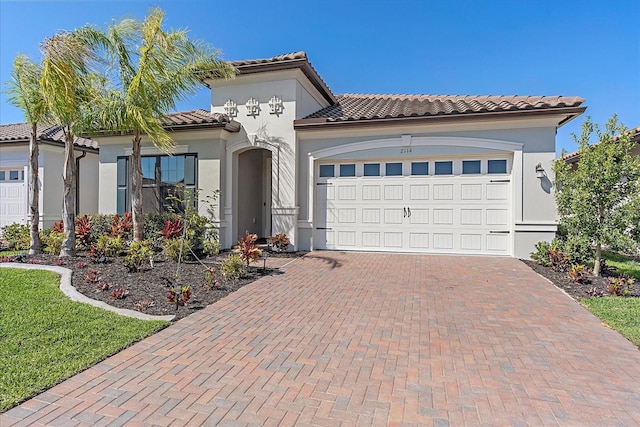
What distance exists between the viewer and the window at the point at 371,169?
10578mm

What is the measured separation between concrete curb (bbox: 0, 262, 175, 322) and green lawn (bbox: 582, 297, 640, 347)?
6.24 metres

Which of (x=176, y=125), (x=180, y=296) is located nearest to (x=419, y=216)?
(x=180, y=296)

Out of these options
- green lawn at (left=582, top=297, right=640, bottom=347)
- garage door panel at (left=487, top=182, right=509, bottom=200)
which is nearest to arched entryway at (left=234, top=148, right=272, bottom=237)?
garage door panel at (left=487, top=182, right=509, bottom=200)

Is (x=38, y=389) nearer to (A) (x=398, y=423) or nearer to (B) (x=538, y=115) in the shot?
(A) (x=398, y=423)

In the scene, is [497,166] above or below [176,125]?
below

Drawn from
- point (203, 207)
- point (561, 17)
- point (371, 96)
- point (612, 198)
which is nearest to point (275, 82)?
point (203, 207)

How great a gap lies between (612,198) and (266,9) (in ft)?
34.8

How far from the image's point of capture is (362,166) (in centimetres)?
1069

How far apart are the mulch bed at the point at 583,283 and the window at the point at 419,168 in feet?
12.6

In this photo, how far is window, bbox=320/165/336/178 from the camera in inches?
431

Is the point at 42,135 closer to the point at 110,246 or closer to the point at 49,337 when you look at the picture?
the point at 110,246

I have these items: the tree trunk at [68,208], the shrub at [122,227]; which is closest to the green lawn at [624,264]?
the shrub at [122,227]

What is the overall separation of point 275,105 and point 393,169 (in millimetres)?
4277

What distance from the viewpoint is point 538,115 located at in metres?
8.96
